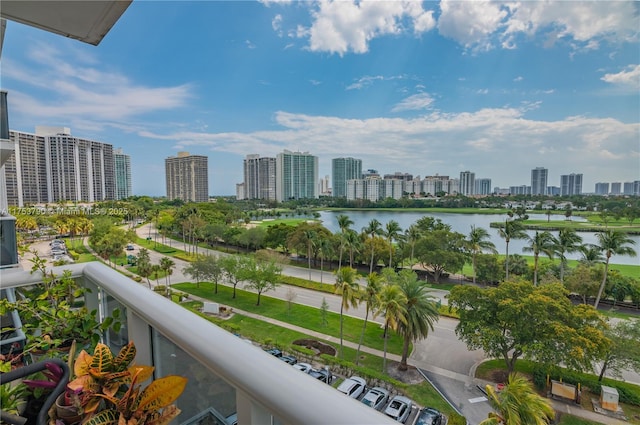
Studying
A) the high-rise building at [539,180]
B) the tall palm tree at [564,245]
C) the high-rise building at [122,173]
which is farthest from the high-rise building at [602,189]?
the high-rise building at [122,173]

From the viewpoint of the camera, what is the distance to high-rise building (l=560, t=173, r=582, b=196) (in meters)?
33.3

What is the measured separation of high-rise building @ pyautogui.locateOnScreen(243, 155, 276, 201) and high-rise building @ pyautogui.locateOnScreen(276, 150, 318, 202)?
2.94 feet

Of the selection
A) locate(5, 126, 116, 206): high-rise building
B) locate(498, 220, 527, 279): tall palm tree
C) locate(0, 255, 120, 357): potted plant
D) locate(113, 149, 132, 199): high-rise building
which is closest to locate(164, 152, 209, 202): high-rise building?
locate(113, 149, 132, 199): high-rise building

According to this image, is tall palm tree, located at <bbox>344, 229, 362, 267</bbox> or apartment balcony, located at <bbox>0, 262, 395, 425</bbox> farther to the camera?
tall palm tree, located at <bbox>344, 229, 362, 267</bbox>

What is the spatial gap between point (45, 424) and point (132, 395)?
0.22m

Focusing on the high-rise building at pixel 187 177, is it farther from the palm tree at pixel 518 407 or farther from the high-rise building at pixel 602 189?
the palm tree at pixel 518 407

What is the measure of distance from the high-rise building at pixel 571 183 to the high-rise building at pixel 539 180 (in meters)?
1.68

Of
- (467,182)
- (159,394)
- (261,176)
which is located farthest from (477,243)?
(261,176)

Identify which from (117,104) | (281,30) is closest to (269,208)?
(117,104)

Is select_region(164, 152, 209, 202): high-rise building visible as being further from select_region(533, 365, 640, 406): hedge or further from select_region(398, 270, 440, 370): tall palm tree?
select_region(533, 365, 640, 406): hedge

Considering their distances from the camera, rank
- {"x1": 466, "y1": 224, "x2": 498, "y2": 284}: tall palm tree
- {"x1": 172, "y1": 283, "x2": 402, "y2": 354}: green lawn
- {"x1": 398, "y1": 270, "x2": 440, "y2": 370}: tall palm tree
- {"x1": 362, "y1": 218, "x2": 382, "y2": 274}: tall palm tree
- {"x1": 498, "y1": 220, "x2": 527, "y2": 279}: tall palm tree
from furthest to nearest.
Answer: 1. {"x1": 362, "y1": 218, "x2": 382, "y2": 274}: tall palm tree
2. {"x1": 466, "y1": 224, "x2": 498, "y2": 284}: tall palm tree
3. {"x1": 498, "y1": 220, "x2": 527, "y2": 279}: tall palm tree
4. {"x1": 172, "y1": 283, "x2": 402, "y2": 354}: green lawn
5. {"x1": 398, "y1": 270, "x2": 440, "y2": 370}: tall palm tree

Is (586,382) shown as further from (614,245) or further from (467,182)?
(467,182)

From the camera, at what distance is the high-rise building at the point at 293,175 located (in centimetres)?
5500

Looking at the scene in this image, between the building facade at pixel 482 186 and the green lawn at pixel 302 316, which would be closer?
the green lawn at pixel 302 316
